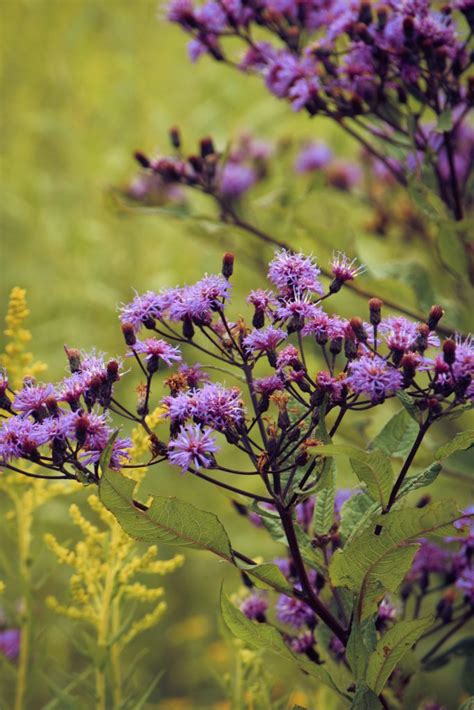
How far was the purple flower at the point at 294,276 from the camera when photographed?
86cm

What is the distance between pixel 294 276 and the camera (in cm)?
86

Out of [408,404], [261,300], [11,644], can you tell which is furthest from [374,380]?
[11,644]

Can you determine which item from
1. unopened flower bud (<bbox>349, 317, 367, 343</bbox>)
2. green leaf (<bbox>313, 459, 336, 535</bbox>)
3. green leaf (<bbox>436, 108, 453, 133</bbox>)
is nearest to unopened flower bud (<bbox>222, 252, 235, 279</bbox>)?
unopened flower bud (<bbox>349, 317, 367, 343</bbox>)

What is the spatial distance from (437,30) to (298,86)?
0.65 feet

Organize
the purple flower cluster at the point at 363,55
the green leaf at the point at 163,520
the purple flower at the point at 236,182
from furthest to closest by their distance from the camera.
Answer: the purple flower at the point at 236,182
the purple flower cluster at the point at 363,55
the green leaf at the point at 163,520

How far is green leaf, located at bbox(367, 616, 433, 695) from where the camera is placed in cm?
80

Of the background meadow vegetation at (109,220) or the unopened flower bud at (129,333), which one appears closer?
the unopened flower bud at (129,333)

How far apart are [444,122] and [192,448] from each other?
0.56 meters

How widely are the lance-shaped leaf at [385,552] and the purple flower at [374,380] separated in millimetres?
111

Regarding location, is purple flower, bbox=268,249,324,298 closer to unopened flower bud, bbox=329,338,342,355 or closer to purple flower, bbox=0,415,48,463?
unopened flower bud, bbox=329,338,342,355

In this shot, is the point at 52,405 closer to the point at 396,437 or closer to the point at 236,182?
the point at 396,437

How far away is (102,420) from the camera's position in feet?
2.65

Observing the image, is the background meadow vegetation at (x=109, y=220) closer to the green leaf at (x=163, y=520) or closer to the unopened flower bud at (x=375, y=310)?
the unopened flower bud at (x=375, y=310)

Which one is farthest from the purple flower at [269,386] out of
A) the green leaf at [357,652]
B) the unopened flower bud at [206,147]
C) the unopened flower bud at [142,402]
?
the unopened flower bud at [206,147]
